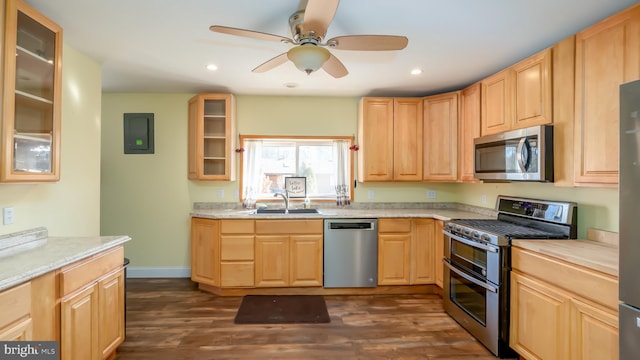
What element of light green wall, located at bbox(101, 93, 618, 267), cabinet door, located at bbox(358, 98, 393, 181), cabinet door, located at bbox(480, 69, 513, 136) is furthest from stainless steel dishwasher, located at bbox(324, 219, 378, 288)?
cabinet door, located at bbox(480, 69, 513, 136)

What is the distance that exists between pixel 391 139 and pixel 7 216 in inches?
138

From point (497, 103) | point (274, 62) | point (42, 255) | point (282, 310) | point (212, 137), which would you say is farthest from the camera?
point (212, 137)

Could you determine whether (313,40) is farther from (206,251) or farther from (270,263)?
(206,251)

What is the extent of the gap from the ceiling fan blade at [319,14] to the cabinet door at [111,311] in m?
2.10

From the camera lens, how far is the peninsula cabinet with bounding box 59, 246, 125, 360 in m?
1.59

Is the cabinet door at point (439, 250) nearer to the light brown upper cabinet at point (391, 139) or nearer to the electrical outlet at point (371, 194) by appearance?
the light brown upper cabinet at point (391, 139)

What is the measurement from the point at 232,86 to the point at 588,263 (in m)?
3.54

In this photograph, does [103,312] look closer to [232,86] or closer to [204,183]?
[204,183]

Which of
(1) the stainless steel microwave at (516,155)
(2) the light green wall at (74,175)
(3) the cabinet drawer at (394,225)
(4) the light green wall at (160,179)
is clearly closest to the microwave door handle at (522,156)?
(1) the stainless steel microwave at (516,155)

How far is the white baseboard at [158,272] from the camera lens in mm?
3734

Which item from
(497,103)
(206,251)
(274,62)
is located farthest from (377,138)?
(206,251)

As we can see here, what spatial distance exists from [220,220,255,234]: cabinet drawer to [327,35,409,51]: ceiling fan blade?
2.14m

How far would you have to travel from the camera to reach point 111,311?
1.96 metres

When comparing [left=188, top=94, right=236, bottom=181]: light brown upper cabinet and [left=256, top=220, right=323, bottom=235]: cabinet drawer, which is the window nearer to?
[left=188, top=94, right=236, bottom=181]: light brown upper cabinet
